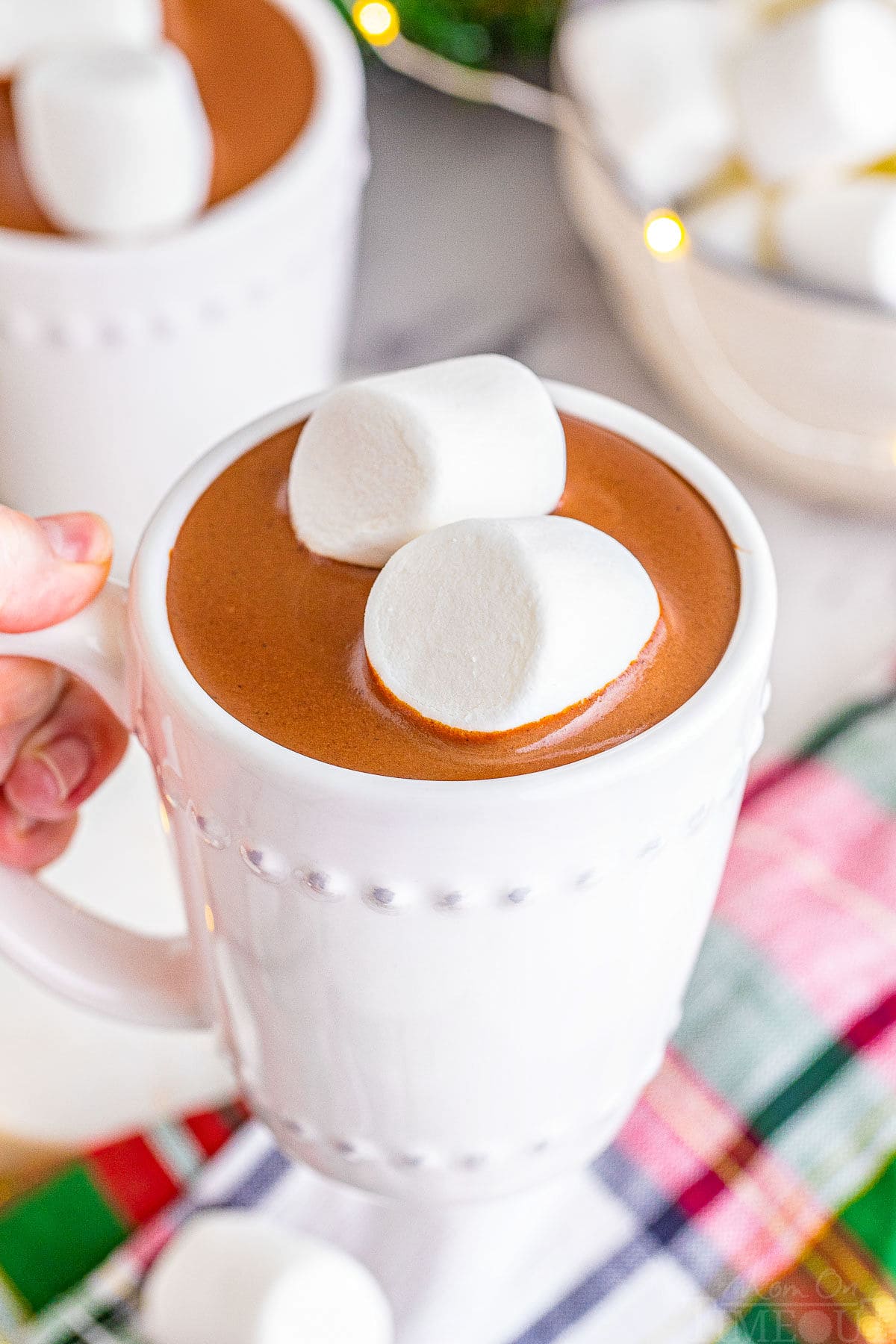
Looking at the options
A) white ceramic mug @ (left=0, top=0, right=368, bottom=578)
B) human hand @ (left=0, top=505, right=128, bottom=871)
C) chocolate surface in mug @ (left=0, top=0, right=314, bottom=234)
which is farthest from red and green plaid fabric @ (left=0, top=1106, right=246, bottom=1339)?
chocolate surface in mug @ (left=0, top=0, right=314, bottom=234)

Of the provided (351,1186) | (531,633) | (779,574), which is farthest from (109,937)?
(779,574)

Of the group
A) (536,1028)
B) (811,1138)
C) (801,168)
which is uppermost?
(801,168)

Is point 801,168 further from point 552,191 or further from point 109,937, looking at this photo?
point 109,937

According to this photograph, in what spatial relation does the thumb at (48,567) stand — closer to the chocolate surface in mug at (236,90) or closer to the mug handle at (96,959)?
the mug handle at (96,959)

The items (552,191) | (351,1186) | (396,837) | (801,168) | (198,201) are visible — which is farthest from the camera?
(552,191)

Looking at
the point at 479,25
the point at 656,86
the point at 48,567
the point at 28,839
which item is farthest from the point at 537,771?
the point at 479,25

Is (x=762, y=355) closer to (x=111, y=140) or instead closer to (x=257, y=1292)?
(x=111, y=140)

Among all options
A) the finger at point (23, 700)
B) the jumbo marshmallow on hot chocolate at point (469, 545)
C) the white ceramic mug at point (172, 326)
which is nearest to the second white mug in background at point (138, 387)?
the white ceramic mug at point (172, 326)
